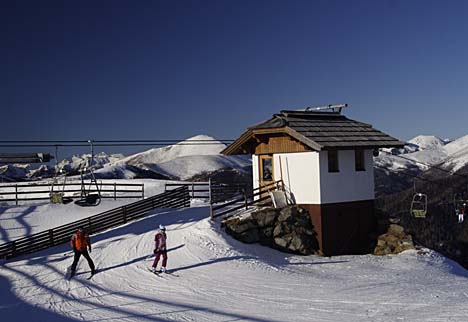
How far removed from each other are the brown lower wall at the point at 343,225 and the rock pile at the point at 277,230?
0.49 m

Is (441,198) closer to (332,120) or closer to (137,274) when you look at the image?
A: (332,120)

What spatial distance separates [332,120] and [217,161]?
122002mm

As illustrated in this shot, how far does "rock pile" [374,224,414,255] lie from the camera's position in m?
24.2

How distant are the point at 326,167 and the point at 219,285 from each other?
941 cm

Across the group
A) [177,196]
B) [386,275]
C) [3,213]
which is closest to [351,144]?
[386,275]

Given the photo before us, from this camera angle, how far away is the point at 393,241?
24656mm

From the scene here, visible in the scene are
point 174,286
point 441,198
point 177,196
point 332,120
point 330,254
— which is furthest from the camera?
point 441,198

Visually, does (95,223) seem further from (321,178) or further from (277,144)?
(321,178)

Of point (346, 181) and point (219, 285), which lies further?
point (346, 181)

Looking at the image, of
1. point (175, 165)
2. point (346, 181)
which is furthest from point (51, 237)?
point (175, 165)

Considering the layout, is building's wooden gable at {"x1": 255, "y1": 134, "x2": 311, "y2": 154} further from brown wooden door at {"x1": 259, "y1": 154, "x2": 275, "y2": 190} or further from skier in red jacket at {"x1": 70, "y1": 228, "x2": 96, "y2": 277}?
skier in red jacket at {"x1": 70, "y1": 228, "x2": 96, "y2": 277}

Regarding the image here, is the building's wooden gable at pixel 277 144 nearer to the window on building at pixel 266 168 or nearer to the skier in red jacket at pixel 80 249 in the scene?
the window on building at pixel 266 168

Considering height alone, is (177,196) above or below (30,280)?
above

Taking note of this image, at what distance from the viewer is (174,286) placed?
669 inches
